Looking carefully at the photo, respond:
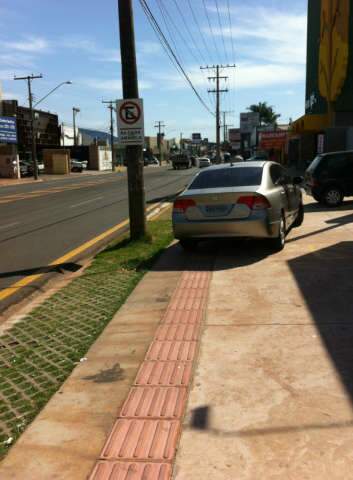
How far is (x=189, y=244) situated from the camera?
889 cm

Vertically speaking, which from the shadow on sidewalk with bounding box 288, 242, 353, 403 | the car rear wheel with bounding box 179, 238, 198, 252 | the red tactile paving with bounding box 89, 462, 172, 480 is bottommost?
the red tactile paving with bounding box 89, 462, 172, 480

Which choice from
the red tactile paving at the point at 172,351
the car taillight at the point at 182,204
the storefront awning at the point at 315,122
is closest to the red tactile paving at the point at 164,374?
the red tactile paving at the point at 172,351

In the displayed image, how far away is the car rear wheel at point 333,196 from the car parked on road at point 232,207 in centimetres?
630

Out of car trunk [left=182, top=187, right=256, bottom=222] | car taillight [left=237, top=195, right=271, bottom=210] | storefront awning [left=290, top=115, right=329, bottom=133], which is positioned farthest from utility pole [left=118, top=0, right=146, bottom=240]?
storefront awning [left=290, top=115, right=329, bottom=133]

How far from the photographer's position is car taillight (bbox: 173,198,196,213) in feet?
27.7

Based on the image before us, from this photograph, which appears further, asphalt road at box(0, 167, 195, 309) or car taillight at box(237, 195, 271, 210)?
asphalt road at box(0, 167, 195, 309)

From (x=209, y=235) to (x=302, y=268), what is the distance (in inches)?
64.5

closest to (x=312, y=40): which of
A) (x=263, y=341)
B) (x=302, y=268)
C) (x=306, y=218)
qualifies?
(x=306, y=218)

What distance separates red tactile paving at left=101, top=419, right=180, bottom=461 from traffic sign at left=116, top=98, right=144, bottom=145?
6.99 m

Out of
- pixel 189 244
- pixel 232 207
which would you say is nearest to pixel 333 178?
pixel 189 244

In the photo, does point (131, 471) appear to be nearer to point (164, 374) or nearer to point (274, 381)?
point (164, 374)

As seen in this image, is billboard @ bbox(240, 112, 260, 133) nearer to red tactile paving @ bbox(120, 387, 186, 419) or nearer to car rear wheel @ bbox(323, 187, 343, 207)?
car rear wheel @ bbox(323, 187, 343, 207)

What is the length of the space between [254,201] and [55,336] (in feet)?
13.6

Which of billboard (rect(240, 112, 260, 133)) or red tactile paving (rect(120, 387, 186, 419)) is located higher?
billboard (rect(240, 112, 260, 133))
